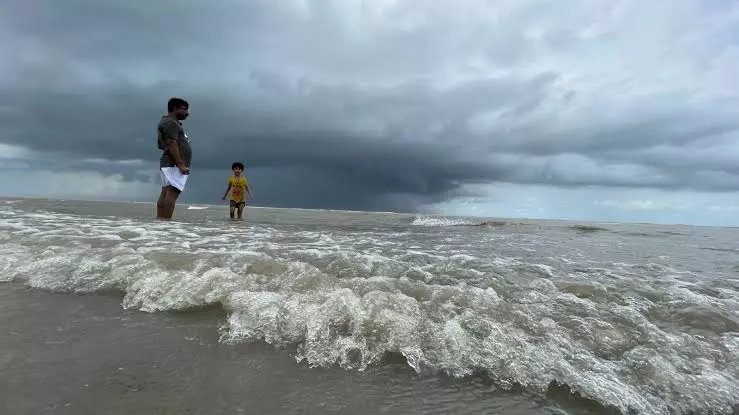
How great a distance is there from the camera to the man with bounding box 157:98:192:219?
873 cm

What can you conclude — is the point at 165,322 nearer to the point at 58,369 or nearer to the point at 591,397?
the point at 58,369

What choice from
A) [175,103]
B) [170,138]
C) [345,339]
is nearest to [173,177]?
[170,138]

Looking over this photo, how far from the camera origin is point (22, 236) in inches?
253

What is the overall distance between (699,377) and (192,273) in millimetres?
4109

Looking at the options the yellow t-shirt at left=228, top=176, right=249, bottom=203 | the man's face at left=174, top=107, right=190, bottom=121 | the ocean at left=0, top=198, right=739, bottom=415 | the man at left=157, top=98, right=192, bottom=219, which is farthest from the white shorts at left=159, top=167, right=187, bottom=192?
the yellow t-shirt at left=228, top=176, right=249, bottom=203

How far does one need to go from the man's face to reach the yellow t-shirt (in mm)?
5449

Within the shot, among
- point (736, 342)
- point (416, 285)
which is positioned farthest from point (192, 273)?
point (736, 342)

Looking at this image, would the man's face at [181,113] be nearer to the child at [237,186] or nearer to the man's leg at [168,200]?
the man's leg at [168,200]

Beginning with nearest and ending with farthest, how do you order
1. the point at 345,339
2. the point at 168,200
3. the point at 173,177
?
the point at 345,339 → the point at 173,177 → the point at 168,200

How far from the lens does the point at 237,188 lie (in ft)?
47.8

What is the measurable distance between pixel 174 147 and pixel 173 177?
2.19 ft

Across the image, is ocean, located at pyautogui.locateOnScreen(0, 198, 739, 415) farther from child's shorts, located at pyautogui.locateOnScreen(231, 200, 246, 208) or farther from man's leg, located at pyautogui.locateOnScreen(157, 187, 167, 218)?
child's shorts, located at pyautogui.locateOnScreen(231, 200, 246, 208)

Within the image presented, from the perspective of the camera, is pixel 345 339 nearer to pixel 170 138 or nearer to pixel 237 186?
pixel 170 138

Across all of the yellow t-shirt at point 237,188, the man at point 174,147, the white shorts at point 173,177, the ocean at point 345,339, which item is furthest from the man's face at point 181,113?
the yellow t-shirt at point 237,188
